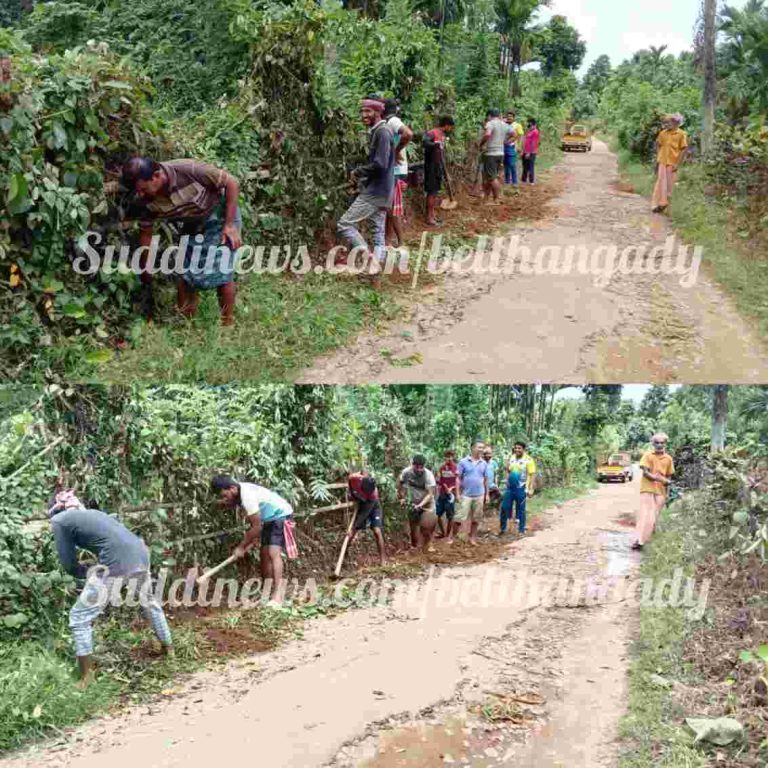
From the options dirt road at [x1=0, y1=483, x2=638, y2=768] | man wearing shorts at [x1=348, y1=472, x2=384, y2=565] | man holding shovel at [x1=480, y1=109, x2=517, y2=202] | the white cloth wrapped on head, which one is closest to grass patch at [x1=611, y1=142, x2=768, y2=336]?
man holding shovel at [x1=480, y1=109, x2=517, y2=202]

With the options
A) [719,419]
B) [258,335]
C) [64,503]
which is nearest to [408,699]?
[64,503]

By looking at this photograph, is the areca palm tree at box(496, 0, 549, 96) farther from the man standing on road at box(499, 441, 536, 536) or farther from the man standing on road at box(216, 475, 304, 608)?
the man standing on road at box(216, 475, 304, 608)

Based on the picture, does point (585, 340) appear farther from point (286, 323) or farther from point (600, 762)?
point (600, 762)

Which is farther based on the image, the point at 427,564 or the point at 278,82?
the point at 427,564

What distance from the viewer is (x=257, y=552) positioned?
7238mm

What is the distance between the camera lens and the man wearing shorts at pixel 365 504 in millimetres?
8711

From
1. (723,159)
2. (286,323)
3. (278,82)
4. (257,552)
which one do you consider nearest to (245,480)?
(257,552)

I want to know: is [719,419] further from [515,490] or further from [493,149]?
[493,149]

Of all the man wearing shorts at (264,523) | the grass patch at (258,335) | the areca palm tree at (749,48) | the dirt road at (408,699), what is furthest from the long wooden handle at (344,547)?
the areca palm tree at (749,48)

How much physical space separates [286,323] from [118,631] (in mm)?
2914

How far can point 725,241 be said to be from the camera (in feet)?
33.9

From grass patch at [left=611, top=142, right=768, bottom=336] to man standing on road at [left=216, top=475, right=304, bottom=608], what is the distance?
4956 mm

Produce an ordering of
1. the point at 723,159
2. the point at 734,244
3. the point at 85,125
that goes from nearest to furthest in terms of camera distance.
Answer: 1. the point at 85,125
2. the point at 734,244
3. the point at 723,159

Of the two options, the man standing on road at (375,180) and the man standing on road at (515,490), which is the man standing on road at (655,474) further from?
the man standing on road at (375,180)
